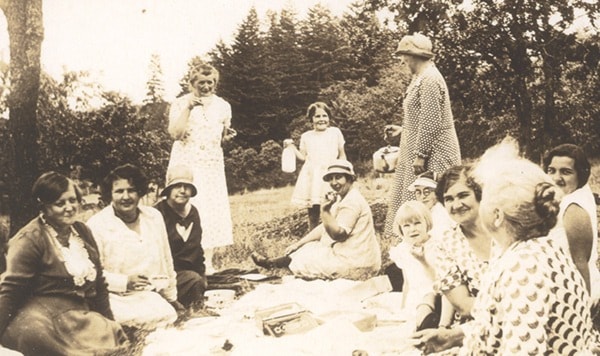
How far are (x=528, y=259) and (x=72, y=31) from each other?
2.81 meters

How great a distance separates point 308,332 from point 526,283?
1.57 metres

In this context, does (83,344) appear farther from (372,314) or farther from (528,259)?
(528,259)

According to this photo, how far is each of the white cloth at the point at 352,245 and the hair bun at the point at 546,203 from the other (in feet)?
6.97

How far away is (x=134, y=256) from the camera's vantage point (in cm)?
362

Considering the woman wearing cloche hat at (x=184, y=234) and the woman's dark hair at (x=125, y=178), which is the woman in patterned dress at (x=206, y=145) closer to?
the woman wearing cloche hat at (x=184, y=234)

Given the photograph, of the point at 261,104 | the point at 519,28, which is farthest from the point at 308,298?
the point at 519,28

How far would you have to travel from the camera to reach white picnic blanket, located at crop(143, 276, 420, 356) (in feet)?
10.8

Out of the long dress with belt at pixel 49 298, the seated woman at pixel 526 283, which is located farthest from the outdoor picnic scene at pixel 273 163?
the seated woman at pixel 526 283

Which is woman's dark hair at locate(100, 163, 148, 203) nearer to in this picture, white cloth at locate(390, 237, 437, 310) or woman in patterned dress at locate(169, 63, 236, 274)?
woman in patterned dress at locate(169, 63, 236, 274)

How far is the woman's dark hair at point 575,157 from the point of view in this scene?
3.21 meters

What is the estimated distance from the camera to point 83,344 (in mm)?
3271

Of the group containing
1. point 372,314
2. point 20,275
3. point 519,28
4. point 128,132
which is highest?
point 519,28

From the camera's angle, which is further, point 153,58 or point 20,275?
point 153,58

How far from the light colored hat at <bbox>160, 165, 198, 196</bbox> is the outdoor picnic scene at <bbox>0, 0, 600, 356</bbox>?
17 millimetres
